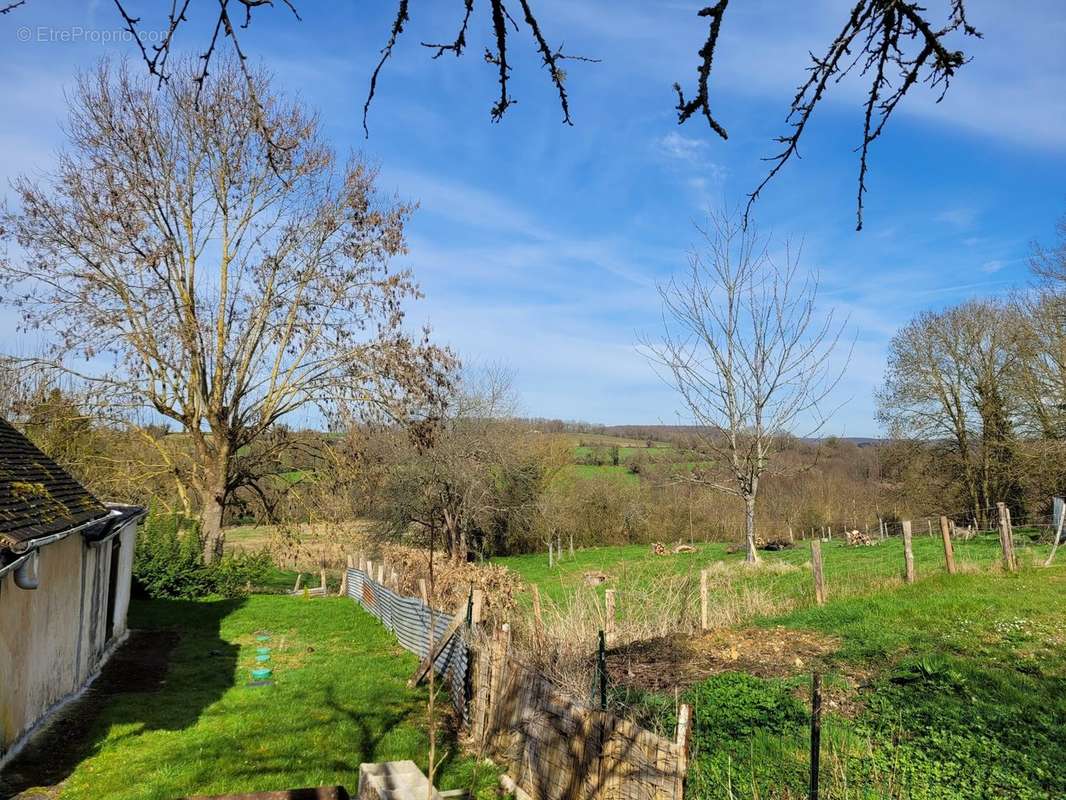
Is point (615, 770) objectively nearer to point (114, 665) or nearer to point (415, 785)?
point (415, 785)

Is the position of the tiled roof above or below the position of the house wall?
above

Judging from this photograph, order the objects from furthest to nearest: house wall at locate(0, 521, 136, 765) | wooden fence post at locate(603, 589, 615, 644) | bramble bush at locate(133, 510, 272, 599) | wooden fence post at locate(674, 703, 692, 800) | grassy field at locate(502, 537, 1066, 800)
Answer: bramble bush at locate(133, 510, 272, 599) < wooden fence post at locate(603, 589, 615, 644) < house wall at locate(0, 521, 136, 765) < grassy field at locate(502, 537, 1066, 800) < wooden fence post at locate(674, 703, 692, 800)

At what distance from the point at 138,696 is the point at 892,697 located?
9.95 metres

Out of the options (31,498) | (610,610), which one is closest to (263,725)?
(31,498)

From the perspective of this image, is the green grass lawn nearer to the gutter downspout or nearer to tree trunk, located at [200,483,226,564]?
the gutter downspout

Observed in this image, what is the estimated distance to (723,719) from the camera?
250 inches

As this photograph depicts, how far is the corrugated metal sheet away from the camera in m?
9.04

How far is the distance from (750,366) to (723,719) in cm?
1285

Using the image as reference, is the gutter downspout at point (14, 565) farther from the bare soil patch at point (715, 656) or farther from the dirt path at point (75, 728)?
the bare soil patch at point (715, 656)

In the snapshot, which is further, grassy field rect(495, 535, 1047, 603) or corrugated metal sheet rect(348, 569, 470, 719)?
grassy field rect(495, 535, 1047, 603)

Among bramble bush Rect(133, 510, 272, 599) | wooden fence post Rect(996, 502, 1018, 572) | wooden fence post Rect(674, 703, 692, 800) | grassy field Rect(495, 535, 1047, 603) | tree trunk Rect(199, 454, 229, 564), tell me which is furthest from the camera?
tree trunk Rect(199, 454, 229, 564)

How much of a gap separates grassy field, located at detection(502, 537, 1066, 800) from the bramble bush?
514 inches

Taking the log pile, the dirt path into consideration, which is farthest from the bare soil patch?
the log pile

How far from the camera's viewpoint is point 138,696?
9945mm
